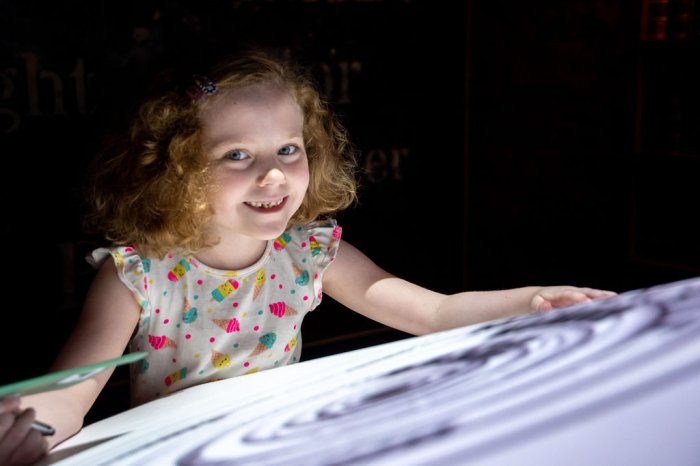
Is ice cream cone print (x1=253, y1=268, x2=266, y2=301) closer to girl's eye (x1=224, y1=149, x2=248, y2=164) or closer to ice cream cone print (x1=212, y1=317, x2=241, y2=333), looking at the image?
ice cream cone print (x1=212, y1=317, x2=241, y2=333)

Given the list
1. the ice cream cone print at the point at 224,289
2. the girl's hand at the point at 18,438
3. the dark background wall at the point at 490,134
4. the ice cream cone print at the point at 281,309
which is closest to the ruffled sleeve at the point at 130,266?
the ice cream cone print at the point at 224,289

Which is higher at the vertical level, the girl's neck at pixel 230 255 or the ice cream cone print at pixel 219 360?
the girl's neck at pixel 230 255

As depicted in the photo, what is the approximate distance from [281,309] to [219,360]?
143 mm

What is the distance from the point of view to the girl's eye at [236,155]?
4.07 ft

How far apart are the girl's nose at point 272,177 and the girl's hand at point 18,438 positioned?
0.55m

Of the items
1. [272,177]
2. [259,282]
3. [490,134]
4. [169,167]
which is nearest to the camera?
[272,177]

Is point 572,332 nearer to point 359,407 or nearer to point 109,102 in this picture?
point 359,407

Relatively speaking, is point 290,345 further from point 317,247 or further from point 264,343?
point 317,247

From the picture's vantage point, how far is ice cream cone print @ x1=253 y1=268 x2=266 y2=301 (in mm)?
1421

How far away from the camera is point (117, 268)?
1.27 metres

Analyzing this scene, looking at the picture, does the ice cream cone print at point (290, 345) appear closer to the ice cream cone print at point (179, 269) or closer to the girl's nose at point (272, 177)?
the ice cream cone print at point (179, 269)

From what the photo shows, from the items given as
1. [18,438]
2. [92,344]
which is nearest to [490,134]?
[92,344]

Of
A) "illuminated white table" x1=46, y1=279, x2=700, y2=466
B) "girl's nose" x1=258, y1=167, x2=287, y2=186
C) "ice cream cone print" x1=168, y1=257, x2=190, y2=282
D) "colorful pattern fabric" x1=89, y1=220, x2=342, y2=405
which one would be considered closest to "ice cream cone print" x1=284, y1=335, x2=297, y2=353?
"colorful pattern fabric" x1=89, y1=220, x2=342, y2=405

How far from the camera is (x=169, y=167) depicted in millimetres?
1311
